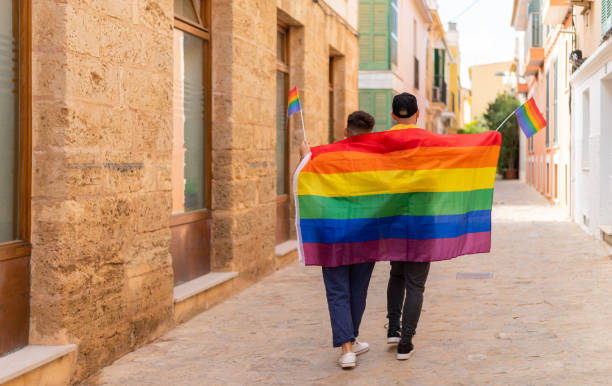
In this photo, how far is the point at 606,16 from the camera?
11852 millimetres

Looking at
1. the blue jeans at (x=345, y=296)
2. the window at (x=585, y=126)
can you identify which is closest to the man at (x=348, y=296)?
the blue jeans at (x=345, y=296)

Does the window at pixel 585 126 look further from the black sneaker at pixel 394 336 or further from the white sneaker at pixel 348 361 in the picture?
the white sneaker at pixel 348 361

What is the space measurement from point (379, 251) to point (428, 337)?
1.04 meters

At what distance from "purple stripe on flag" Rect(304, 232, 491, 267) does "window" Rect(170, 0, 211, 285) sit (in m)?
2.13

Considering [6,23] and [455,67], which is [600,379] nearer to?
[6,23]

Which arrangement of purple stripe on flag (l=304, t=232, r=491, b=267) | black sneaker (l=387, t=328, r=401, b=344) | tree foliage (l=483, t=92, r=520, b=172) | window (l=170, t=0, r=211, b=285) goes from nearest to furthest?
purple stripe on flag (l=304, t=232, r=491, b=267) < black sneaker (l=387, t=328, r=401, b=344) < window (l=170, t=0, r=211, b=285) < tree foliage (l=483, t=92, r=520, b=172)

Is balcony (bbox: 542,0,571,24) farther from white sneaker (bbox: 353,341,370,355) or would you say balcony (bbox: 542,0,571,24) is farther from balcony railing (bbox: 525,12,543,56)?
white sneaker (bbox: 353,341,370,355)

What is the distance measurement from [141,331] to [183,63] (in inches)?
110

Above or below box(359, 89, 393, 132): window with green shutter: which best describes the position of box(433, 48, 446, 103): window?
above

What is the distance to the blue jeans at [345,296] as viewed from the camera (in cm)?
521

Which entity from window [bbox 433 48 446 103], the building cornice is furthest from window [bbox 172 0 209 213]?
window [bbox 433 48 446 103]

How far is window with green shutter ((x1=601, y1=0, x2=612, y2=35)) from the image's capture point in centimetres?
1148

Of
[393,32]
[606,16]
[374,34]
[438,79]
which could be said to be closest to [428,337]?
[606,16]

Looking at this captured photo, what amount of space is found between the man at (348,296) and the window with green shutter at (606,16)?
735cm
